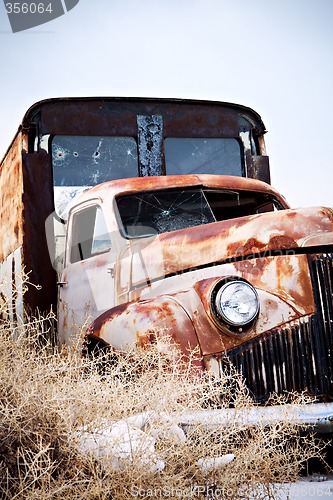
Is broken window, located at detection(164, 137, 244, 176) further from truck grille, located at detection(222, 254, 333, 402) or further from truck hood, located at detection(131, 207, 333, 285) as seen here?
truck grille, located at detection(222, 254, 333, 402)

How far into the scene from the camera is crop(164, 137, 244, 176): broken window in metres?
5.41

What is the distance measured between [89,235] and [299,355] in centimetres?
192

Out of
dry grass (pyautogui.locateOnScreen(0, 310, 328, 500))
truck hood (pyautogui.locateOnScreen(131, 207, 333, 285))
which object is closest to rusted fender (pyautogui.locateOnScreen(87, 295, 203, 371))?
dry grass (pyautogui.locateOnScreen(0, 310, 328, 500))

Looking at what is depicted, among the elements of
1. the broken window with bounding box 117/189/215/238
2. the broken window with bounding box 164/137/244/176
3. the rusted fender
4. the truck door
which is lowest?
the rusted fender

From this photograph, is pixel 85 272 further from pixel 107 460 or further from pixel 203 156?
pixel 107 460

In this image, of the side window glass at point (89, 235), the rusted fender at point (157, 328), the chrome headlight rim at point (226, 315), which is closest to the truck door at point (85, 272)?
the side window glass at point (89, 235)

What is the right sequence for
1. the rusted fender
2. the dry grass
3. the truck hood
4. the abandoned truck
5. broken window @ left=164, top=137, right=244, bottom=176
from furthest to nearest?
1. broken window @ left=164, top=137, right=244, bottom=176
2. the truck hood
3. the abandoned truck
4. the rusted fender
5. the dry grass

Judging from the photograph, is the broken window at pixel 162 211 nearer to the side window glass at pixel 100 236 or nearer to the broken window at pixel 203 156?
the side window glass at pixel 100 236

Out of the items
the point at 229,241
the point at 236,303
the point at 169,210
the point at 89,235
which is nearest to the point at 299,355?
the point at 236,303

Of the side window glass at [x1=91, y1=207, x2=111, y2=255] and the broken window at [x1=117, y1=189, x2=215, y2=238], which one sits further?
the side window glass at [x1=91, y1=207, x2=111, y2=255]

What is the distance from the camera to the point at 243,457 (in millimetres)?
2682

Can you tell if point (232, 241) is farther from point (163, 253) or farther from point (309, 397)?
point (309, 397)

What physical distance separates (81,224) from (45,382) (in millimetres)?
1980

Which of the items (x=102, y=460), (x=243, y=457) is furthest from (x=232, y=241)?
(x=102, y=460)
